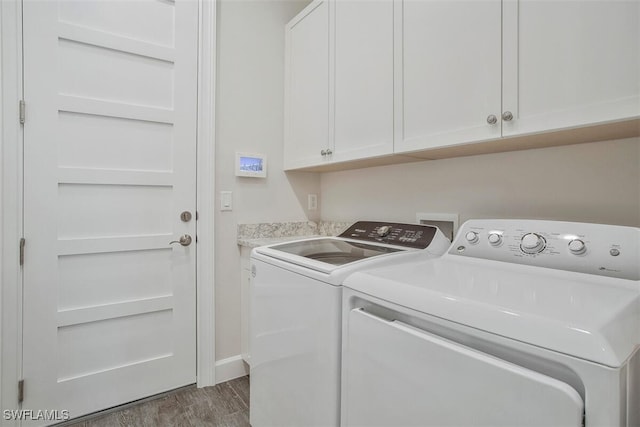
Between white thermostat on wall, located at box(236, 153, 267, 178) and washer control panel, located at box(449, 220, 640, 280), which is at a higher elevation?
white thermostat on wall, located at box(236, 153, 267, 178)

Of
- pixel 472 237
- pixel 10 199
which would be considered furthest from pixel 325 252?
pixel 10 199

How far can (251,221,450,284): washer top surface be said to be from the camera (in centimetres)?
105

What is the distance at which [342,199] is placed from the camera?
2176 millimetres

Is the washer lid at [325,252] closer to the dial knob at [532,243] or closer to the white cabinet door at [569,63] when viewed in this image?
the dial knob at [532,243]

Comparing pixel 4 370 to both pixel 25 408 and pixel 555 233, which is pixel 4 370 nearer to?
pixel 25 408

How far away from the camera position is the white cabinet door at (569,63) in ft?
2.70

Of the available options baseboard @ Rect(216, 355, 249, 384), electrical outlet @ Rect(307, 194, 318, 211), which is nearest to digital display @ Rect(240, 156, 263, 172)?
electrical outlet @ Rect(307, 194, 318, 211)

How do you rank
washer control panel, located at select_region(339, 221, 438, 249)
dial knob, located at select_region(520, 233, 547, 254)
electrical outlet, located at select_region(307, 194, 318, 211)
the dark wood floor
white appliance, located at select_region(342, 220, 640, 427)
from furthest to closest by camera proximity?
electrical outlet, located at select_region(307, 194, 318, 211), the dark wood floor, washer control panel, located at select_region(339, 221, 438, 249), dial knob, located at select_region(520, 233, 547, 254), white appliance, located at select_region(342, 220, 640, 427)

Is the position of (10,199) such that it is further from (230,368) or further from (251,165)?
(230,368)

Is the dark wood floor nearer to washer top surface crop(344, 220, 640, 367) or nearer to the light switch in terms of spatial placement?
the light switch

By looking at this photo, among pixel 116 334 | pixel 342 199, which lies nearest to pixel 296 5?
pixel 342 199

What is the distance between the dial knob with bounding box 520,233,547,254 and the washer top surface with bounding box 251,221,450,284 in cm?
34

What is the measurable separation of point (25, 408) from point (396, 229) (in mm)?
1979

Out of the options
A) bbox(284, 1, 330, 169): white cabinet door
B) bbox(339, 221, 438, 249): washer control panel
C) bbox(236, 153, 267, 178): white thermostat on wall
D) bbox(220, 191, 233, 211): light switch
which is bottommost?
bbox(339, 221, 438, 249): washer control panel
